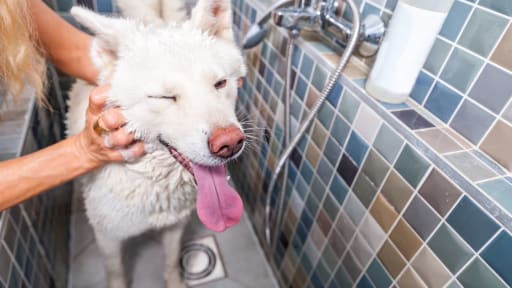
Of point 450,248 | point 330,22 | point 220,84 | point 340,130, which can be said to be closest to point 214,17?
point 220,84

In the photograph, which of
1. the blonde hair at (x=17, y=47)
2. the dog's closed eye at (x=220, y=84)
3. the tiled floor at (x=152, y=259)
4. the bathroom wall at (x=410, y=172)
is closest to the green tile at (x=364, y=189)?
the bathroom wall at (x=410, y=172)

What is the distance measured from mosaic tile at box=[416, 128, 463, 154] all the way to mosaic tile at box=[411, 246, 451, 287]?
0.17m

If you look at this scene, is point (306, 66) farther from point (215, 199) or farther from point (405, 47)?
point (215, 199)

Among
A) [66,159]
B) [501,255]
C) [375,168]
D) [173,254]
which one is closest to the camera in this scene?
[501,255]

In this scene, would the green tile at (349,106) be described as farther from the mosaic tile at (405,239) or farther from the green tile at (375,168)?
the mosaic tile at (405,239)

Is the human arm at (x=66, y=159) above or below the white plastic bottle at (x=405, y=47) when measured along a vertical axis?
below

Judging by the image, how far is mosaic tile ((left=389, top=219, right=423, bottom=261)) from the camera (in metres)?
0.57

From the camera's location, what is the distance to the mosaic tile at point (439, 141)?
0.53 meters

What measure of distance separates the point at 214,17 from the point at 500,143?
0.53 meters

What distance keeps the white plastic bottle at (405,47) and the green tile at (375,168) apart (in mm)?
115

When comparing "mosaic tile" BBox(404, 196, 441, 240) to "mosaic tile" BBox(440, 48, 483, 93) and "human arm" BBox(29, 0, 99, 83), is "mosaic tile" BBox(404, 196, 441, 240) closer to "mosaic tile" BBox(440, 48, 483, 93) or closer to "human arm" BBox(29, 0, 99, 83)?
"mosaic tile" BBox(440, 48, 483, 93)

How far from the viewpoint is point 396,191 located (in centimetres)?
60

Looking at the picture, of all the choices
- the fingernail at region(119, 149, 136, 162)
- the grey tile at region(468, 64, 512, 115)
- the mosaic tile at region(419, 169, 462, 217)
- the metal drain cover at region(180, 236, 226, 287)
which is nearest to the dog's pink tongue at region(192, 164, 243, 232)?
the fingernail at region(119, 149, 136, 162)

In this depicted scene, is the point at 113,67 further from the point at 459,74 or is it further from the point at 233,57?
the point at 459,74
